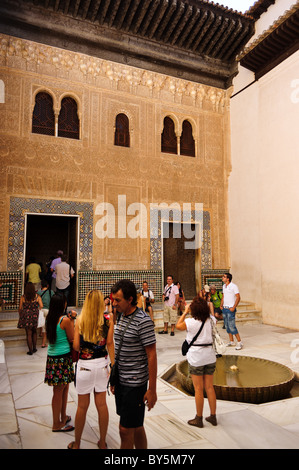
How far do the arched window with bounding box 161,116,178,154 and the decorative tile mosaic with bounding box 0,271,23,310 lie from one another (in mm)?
4655

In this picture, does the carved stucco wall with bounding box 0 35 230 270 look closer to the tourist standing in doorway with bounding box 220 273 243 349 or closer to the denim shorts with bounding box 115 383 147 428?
the tourist standing in doorway with bounding box 220 273 243 349

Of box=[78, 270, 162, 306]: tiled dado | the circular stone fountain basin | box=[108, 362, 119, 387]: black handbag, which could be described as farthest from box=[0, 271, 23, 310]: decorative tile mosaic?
box=[108, 362, 119, 387]: black handbag

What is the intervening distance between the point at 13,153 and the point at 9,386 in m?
5.16

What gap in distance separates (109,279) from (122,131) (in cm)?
357

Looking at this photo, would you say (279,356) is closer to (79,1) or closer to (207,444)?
(207,444)

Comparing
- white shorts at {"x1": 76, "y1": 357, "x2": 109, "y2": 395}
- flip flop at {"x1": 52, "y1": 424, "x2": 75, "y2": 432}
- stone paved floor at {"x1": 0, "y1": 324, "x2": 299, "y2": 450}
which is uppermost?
white shorts at {"x1": 76, "y1": 357, "x2": 109, "y2": 395}

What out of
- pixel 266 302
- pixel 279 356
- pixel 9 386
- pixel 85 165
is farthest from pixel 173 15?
pixel 9 386

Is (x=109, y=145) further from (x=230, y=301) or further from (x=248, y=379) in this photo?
(x=248, y=379)

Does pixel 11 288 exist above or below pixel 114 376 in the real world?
above

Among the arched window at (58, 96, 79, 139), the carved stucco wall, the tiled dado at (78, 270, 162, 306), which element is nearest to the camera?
the carved stucco wall

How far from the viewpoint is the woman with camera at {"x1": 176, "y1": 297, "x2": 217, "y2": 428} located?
2660 millimetres

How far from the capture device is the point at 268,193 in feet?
26.0

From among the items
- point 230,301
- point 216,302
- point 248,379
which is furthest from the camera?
point 216,302

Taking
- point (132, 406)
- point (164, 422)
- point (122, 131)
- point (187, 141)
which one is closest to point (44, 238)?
point (122, 131)
